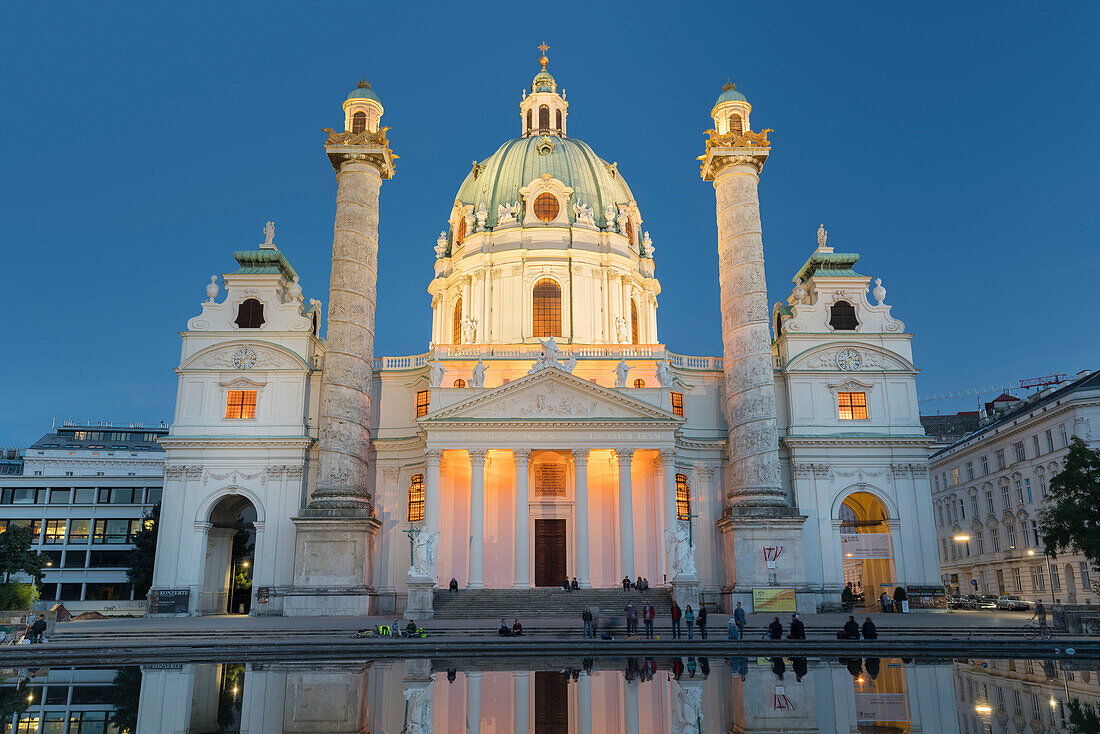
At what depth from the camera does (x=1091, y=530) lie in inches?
1212

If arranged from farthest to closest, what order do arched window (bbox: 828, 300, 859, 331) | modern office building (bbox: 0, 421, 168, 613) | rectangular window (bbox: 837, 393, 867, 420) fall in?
modern office building (bbox: 0, 421, 168, 613) < arched window (bbox: 828, 300, 859, 331) < rectangular window (bbox: 837, 393, 867, 420)

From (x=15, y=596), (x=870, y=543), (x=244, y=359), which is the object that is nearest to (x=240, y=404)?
(x=244, y=359)

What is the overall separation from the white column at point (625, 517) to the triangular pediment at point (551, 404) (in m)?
1.85

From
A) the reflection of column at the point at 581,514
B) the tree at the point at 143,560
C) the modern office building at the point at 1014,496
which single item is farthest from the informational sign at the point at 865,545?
the tree at the point at 143,560

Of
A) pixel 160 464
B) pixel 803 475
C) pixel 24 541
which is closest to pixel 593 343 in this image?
pixel 803 475

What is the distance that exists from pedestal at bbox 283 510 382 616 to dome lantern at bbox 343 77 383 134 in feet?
61.2

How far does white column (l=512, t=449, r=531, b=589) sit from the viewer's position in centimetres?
3809

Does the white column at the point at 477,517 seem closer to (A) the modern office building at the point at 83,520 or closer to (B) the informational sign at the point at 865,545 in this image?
(B) the informational sign at the point at 865,545

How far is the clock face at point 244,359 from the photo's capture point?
145ft

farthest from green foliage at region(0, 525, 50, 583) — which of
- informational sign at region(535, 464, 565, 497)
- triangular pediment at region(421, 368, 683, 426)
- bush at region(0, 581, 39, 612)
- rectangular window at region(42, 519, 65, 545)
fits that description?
rectangular window at region(42, 519, 65, 545)

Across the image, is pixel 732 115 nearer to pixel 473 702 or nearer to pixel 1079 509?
pixel 1079 509

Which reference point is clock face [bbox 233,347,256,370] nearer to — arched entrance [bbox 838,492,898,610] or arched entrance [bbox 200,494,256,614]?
arched entrance [bbox 200,494,256,614]

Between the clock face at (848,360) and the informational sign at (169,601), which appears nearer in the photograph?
the informational sign at (169,601)

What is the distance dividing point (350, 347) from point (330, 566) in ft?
32.2
